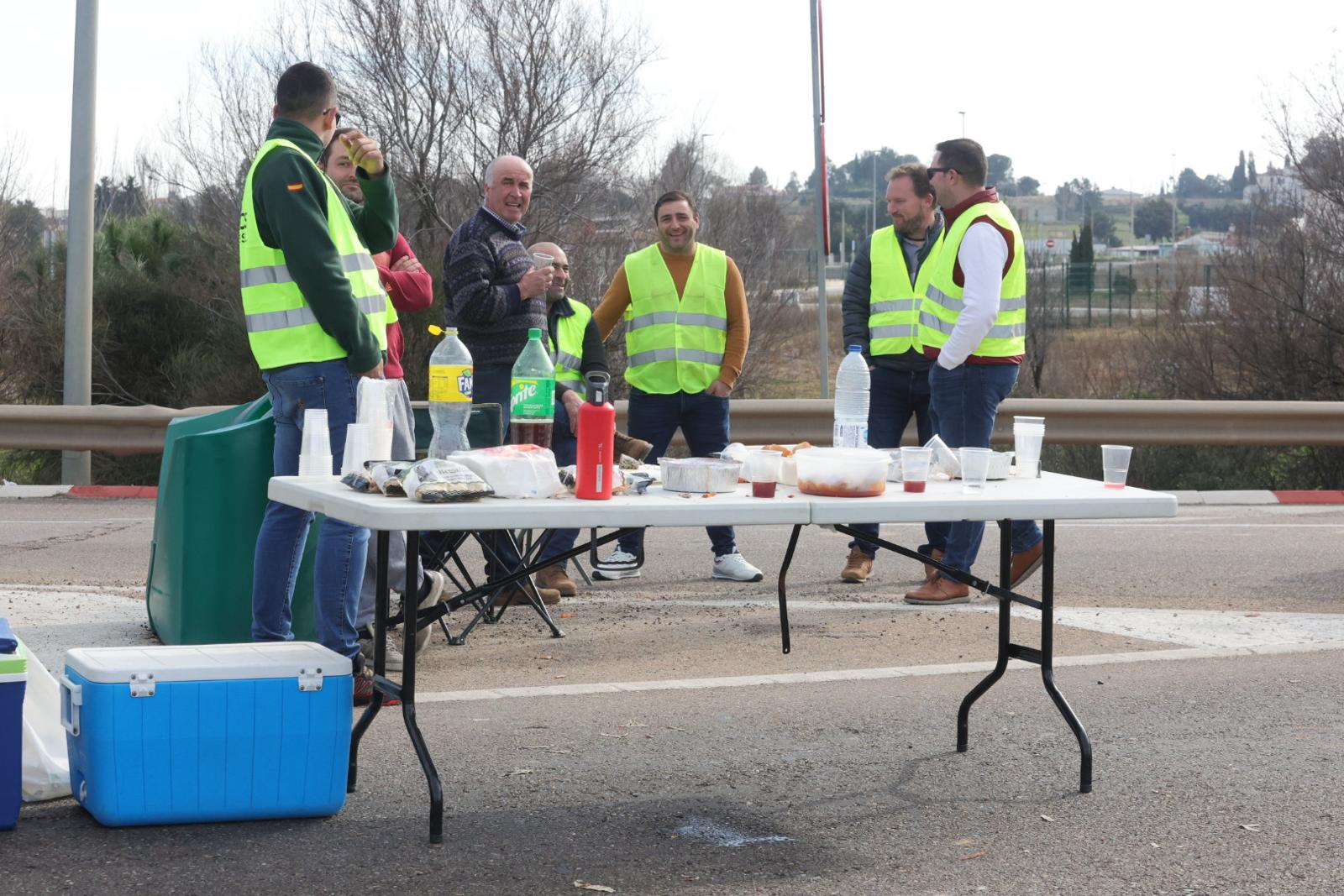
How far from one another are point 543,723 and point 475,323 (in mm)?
2641

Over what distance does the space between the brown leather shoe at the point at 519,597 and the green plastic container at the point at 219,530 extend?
126 cm

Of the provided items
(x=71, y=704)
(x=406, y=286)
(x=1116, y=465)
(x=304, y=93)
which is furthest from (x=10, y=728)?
(x=406, y=286)

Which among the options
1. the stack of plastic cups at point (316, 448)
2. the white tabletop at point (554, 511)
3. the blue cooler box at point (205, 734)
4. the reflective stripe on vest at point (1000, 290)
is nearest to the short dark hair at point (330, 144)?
the stack of plastic cups at point (316, 448)

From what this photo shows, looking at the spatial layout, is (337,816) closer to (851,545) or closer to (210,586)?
(210,586)

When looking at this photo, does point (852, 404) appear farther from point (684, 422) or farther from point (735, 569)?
point (684, 422)

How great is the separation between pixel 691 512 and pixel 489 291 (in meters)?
3.49

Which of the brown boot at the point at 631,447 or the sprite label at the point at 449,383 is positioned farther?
the brown boot at the point at 631,447

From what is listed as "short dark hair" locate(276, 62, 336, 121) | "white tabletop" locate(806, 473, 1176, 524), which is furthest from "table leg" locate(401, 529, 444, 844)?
"short dark hair" locate(276, 62, 336, 121)

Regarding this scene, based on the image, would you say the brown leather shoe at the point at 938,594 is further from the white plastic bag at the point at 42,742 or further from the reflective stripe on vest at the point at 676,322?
the white plastic bag at the point at 42,742

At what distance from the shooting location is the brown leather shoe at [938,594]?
795 centimetres

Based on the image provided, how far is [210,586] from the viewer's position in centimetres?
615

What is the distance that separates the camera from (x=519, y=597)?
7.68m

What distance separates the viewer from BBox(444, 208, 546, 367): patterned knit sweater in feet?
24.9

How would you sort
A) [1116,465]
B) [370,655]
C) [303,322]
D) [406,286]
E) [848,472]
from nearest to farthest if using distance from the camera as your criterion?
[848,472] → [1116,465] → [303,322] → [370,655] → [406,286]
